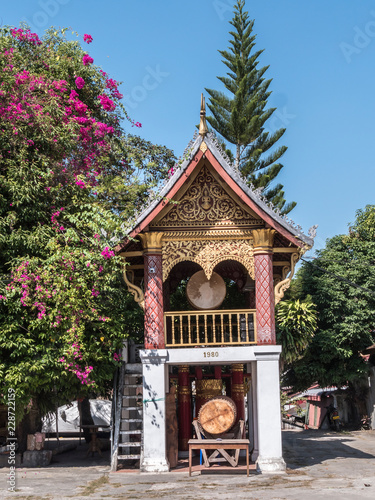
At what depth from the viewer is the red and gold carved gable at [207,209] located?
13.2 meters

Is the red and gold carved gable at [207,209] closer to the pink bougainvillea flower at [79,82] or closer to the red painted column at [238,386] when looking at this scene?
the red painted column at [238,386]

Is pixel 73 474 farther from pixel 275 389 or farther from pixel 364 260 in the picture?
pixel 364 260

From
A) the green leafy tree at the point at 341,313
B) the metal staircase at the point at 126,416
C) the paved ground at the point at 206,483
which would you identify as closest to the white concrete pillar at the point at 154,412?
the paved ground at the point at 206,483

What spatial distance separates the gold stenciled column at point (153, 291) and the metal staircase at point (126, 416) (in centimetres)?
127

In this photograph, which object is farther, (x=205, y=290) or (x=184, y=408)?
(x=184, y=408)

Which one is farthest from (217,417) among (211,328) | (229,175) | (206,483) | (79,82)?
(79,82)

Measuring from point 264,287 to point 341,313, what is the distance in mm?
14566

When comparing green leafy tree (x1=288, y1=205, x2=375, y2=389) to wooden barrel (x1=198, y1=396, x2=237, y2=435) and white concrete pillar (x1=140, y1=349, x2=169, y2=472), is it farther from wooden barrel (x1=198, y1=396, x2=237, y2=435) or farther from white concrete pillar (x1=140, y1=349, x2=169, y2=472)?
white concrete pillar (x1=140, y1=349, x2=169, y2=472)

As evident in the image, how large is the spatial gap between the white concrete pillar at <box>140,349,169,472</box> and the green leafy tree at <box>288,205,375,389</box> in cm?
1439

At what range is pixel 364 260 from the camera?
27.0 meters

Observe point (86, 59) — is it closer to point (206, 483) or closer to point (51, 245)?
point (51, 245)

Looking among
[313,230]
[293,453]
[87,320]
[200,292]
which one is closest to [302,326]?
[293,453]

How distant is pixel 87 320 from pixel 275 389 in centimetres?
429

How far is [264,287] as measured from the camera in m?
12.8
